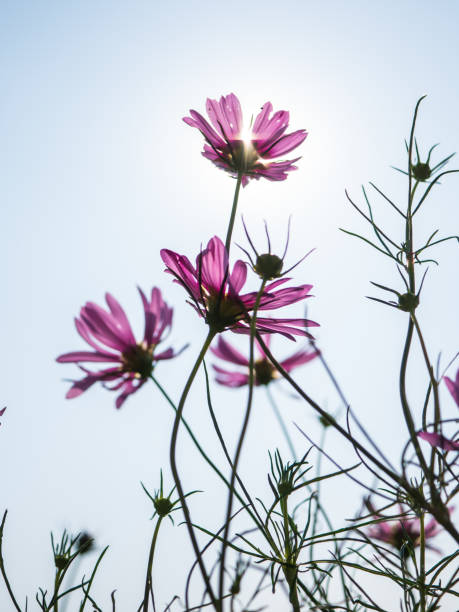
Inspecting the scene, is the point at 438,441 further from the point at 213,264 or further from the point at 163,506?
the point at 163,506

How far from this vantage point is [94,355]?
459mm

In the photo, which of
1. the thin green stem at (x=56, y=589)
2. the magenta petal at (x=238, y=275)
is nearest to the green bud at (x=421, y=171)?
the magenta petal at (x=238, y=275)

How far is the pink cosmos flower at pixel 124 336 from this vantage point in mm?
464

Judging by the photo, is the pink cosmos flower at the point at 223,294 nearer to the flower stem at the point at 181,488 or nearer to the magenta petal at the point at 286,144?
the flower stem at the point at 181,488

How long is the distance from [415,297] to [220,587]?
30cm

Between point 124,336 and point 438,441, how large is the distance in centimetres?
28

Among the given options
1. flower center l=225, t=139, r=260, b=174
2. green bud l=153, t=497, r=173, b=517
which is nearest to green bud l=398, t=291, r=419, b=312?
flower center l=225, t=139, r=260, b=174

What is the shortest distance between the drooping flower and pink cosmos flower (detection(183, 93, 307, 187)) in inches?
14.7

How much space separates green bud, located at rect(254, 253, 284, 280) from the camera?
431mm

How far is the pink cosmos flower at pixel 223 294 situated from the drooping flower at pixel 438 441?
154 mm

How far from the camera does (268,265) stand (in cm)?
43

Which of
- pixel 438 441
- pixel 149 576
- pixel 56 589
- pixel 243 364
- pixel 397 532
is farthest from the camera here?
pixel 397 532

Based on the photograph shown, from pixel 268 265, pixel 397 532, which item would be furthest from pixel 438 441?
pixel 397 532

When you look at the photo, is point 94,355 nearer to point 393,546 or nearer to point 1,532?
point 1,532
